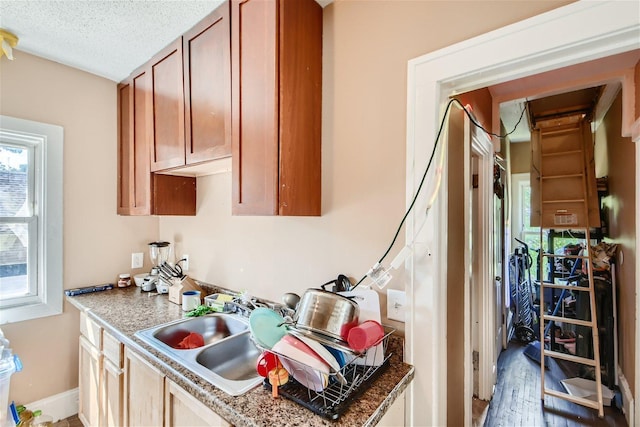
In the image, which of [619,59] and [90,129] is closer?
[619,59]

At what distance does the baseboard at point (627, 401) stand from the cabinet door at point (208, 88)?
3084mm

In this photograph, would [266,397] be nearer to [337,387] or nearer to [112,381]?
[337,387]

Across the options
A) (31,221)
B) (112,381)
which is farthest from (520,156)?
(31,221)

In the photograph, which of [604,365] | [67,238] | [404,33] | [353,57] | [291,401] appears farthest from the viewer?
[604,365]

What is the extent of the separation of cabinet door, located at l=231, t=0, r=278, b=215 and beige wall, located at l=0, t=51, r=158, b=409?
5.11 feet

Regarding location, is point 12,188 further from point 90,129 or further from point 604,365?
point 604,365

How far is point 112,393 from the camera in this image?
159 cm

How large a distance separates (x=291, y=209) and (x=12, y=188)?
2046mm

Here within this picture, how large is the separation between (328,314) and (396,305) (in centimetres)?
36

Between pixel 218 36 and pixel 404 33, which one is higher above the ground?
pixel 218 36

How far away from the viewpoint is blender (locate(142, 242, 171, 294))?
218cm

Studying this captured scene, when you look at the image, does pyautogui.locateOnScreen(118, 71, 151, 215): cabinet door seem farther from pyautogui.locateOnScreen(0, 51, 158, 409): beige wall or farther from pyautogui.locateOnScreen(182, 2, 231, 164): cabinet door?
pyautogui.locateOnScreen(182, 2, 231, 164): cabinet door

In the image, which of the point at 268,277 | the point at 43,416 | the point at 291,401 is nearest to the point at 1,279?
the point at 43,416

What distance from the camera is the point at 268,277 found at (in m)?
1.75
